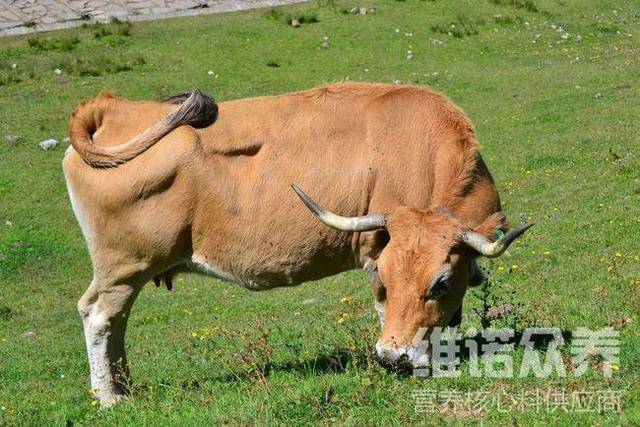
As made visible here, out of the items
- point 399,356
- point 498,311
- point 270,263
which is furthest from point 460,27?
point 399,356

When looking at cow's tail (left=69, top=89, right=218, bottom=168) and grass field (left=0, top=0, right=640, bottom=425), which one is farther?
cow's tail (left=69, top=89, right=218, bottom=168)

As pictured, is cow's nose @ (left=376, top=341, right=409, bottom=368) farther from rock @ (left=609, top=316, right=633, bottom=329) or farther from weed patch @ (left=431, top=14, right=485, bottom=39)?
weed patch @ (left=431, top=14, right=485, bottom=39)

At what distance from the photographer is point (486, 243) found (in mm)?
7957

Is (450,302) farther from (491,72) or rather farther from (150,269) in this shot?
(491,72)

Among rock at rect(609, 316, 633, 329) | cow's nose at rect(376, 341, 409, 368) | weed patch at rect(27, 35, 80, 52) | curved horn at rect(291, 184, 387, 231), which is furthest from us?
weed patch at rect(27, 35, 80, 52)

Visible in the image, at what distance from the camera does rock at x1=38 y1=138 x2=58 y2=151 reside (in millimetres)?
22484

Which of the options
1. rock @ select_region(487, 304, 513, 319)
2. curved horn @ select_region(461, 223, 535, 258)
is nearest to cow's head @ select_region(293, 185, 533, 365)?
curved horn @ select_region(461, 223, 535, 258)

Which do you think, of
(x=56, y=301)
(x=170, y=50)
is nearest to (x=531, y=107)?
(x=170, y=50)

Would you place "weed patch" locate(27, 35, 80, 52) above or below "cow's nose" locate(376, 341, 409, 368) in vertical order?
below

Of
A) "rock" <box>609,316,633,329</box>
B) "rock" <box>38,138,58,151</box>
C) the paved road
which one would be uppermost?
"rock" <box>609,316,633,329</box>

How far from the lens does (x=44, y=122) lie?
23688 mm

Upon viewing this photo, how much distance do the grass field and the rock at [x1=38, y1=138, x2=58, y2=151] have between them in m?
0.21

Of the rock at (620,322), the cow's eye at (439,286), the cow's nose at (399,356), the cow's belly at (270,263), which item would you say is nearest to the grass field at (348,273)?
the rock at (620,322)

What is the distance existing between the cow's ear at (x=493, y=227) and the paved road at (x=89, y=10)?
25.7 metres
